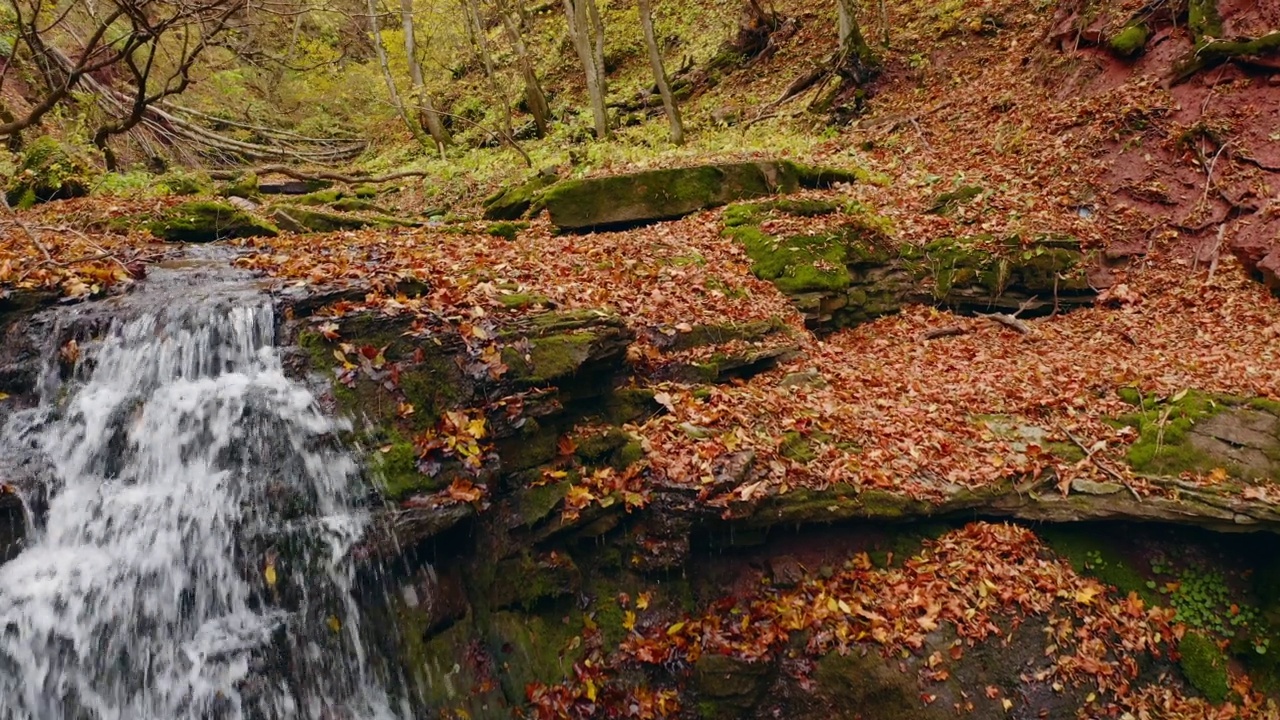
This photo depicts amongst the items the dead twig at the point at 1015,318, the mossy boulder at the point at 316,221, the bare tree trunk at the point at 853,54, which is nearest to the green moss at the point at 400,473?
the mossy boulder at the point at 316,221

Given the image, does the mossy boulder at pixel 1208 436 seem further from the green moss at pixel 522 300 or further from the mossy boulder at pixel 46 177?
the mossy boulder at pixel 46 177

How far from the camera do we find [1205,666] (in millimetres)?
5016

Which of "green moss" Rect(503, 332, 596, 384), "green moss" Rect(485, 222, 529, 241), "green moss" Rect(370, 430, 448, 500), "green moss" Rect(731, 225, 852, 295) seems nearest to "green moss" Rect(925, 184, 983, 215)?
"green moss" Rect(731, 225, 852, 295)

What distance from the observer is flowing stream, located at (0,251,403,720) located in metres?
4.48

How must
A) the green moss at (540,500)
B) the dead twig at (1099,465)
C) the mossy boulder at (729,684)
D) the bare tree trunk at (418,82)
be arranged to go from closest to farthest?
1. the mossy boulder at (729,684)
2. the green moss at (540,500)
3. the dead twig at (1099,465)
4. the bare tree trunk at (418,82)

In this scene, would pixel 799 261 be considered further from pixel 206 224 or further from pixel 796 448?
pixel 206 224

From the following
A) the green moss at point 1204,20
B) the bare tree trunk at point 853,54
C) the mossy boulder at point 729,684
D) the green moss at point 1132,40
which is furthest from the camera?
the bare tree trunk at point 853,54

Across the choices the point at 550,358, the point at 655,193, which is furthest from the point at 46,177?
the point at 550,358

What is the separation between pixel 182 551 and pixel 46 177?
9012mm

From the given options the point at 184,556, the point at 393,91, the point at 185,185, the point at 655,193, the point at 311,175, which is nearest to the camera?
the point at 184,556

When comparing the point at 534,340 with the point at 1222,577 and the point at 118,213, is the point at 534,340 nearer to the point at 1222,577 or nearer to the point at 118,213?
the point at 1222,577

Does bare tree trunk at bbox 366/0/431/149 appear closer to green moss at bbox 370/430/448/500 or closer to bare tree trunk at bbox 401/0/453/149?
bare tree trunk at bbox 401/0/453/149

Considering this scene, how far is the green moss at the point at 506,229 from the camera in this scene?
1031 centimetres

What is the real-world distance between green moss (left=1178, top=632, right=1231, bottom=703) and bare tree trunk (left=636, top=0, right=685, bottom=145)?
12.5 meters
